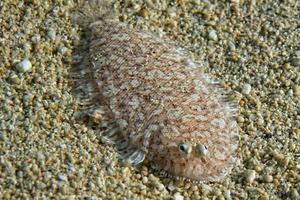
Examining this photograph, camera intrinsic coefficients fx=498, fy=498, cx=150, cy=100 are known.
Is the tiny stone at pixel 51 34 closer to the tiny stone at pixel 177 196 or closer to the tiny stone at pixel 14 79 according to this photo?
the tiny stone at pixel 14 79

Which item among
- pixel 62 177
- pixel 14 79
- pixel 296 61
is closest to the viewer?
pixel 62 177

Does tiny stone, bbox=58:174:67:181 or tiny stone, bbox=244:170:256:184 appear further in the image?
tiny stone, bbox=244:170:256:184

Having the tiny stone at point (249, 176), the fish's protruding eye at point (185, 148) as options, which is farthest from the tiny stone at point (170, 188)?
the tiny stone at point (249, 176)

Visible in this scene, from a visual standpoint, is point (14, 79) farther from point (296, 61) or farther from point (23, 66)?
point (296, 61)

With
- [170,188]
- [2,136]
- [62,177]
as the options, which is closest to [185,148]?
[170,188]

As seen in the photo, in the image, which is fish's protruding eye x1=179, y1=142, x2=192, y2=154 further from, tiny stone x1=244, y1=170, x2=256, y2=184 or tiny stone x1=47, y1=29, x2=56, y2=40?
tiny stone x1=47, y1=29, x2=56, y2=40

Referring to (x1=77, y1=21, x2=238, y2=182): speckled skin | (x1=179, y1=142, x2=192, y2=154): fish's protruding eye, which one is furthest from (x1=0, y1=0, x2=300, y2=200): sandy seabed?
(x1=179, y1=142, x2=192, y2=154): fish's protruding eye

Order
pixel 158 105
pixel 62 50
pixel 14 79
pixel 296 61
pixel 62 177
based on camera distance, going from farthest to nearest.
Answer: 1. pixel 296 61
2. pixel 62 50
3. pixel 14 79
4. pixel 158 105
5. pixel 62 177
